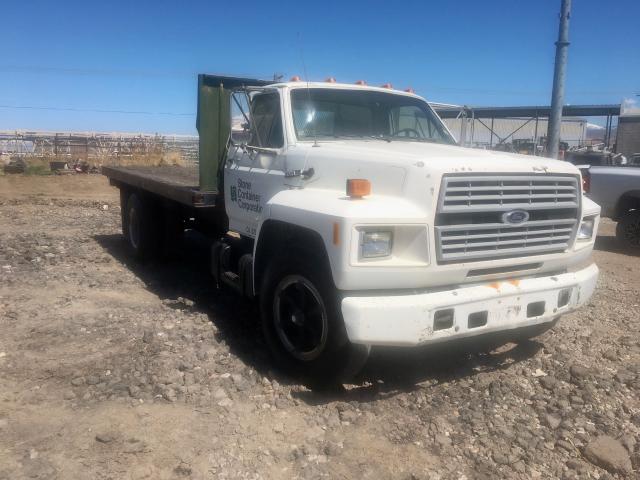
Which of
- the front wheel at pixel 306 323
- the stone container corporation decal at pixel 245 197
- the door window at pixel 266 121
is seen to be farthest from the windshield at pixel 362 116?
the front wheel at pixel 306 323

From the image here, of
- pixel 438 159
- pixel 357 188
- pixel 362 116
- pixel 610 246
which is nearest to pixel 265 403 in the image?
pixel 357 188

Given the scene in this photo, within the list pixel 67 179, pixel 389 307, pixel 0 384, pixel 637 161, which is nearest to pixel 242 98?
pixel 389 307

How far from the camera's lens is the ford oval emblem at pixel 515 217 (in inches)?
150

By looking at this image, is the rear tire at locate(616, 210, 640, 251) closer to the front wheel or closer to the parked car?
the parked car

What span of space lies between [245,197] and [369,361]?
1.83 metres

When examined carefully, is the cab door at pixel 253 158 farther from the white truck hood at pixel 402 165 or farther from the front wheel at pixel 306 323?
the front wheel at pixel 306 323

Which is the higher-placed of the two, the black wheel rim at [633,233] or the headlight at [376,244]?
the headlight at [376,244]

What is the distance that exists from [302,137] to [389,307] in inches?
78.0

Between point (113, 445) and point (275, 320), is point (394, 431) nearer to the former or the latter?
point (275, 320)

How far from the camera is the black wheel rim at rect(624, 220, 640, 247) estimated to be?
952 cm

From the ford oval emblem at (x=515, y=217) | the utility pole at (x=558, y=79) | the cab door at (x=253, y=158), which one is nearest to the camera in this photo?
the ford oval emblem at (x=515, y=217)

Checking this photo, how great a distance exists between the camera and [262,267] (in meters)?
4.51

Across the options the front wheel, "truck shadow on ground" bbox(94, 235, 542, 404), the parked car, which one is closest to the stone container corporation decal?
the front wheel

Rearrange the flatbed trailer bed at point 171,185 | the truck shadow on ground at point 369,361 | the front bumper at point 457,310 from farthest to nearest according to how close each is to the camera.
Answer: the flatbed trailer bed at point 171,185 < the truck shadow on ground at point 369,361 < the front bumper at point 457,310
